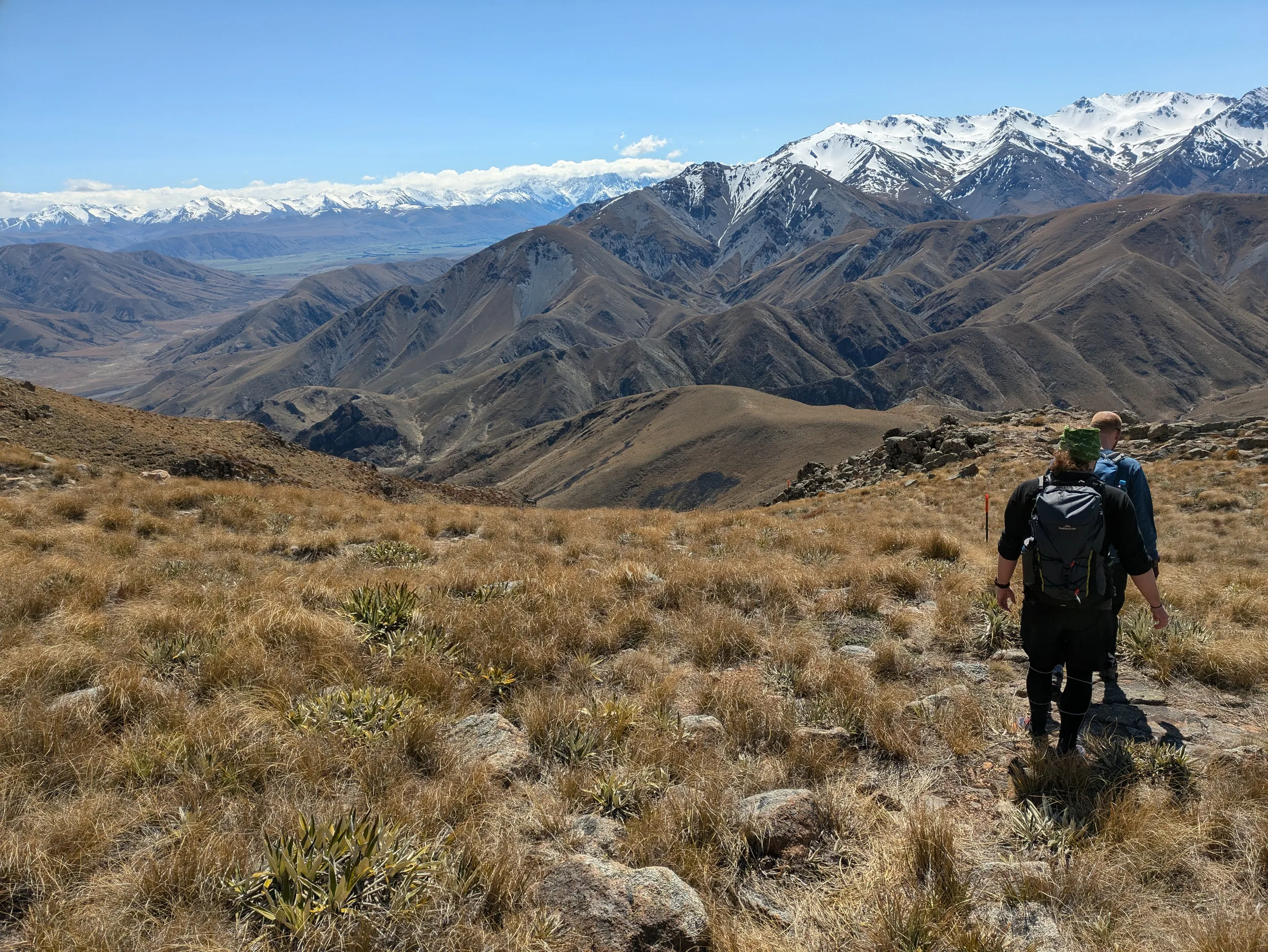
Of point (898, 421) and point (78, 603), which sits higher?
point (78, 603)

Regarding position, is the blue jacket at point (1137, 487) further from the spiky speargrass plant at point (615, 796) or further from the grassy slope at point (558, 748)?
the spiky speargrass plant at point (615, 796)


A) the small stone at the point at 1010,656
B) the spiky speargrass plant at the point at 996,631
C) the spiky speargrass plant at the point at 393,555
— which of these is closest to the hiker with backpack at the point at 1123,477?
the small stone at the point at 1010,656

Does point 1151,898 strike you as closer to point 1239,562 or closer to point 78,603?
point 78,603

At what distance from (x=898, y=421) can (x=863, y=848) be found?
14218 cm

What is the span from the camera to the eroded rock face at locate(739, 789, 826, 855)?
12.5 ft

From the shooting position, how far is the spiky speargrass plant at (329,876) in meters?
3.01

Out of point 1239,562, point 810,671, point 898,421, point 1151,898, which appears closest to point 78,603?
point 810,671

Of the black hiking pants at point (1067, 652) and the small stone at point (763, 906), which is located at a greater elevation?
the black hiking pants at point (1067, 652)

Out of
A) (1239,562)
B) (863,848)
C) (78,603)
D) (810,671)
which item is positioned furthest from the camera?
(1239,562)

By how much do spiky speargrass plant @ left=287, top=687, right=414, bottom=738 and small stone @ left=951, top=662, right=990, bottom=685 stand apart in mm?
5458

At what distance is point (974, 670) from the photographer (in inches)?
256

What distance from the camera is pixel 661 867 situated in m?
3.49

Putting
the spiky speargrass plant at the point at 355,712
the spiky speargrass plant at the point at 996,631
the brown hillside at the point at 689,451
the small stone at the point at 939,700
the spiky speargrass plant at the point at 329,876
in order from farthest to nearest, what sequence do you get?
1. the brown hillside at the point at 689,451
2. the spiky speargrass plant at the point at 996,631
3. the small stone at the point at 939,700
4. the spiky speargrass plant at the point at 355,712
5. the spiky speargrass plant at the point at 329,876

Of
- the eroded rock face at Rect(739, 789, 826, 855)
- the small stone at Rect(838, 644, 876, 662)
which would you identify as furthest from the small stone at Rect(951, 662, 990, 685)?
the eroded rock face at Rect(739, 789, 826, 855)
